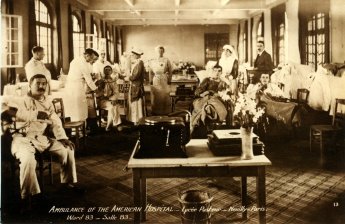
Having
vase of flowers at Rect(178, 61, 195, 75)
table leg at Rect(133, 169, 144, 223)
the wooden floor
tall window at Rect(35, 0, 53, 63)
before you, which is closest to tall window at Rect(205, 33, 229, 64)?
vase of flowers at Rect(178, 61, 195, 75)

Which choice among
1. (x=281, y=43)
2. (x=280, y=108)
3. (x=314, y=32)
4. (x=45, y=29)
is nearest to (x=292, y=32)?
(x=314, y=32)

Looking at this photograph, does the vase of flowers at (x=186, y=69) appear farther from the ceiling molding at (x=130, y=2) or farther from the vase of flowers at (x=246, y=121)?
the vase of flowers at (x=246, y=121)

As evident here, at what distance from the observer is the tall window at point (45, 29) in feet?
27.5

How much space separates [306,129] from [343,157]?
140 cm

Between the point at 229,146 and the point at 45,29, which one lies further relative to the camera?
the point at 45,29

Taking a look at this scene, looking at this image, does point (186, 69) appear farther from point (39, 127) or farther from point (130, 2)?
point (39, 127)

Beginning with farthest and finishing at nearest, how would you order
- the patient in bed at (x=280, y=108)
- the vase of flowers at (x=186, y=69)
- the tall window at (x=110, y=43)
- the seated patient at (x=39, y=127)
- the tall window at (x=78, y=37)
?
the tall window at (x=110, y=43), the vase of flowers at (x=186, y=69), the tall window at (x=78, y=37), the patient in bed at (x=280, y=108), the seated patient at (x=39, y=127)

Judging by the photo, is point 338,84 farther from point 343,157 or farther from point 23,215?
point 23,215

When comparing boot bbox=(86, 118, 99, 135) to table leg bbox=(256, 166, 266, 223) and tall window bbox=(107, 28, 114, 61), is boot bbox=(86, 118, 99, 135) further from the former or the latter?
tall window bbox=(107, 28, 114, 61)

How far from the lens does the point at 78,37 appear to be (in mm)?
11055

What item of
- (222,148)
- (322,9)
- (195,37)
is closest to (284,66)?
(322,9)

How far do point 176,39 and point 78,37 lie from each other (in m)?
10.0

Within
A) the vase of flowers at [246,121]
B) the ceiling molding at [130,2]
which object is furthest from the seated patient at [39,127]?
the ceiling molding at [130,2]

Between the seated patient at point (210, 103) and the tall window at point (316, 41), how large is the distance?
2988mm
